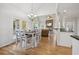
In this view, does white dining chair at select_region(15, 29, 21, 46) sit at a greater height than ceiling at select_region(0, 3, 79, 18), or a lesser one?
lesser

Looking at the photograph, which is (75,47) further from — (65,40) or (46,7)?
(46,7)

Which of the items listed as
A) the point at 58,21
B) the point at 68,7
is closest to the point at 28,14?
the point at 58,21

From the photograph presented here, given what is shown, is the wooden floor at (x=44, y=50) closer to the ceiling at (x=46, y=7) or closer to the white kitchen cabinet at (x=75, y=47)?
the white kitchen cabinet at (x=75, y=47)

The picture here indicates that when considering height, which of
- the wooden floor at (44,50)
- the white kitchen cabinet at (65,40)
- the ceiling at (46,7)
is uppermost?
the ceiling at (46,7)

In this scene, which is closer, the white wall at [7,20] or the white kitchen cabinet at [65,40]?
the white wall at [7,20]

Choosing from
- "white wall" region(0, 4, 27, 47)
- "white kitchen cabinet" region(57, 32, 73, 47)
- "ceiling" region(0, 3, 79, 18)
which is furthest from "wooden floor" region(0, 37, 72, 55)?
"ceiling" region(0, 3, 79, 18)

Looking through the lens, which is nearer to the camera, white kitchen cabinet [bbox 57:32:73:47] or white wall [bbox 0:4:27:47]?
white wall [bbox 0:4:27:47]

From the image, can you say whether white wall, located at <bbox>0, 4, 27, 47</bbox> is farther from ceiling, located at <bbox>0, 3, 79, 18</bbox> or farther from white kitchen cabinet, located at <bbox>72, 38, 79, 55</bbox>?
white kitchen cabinet, located at <bbox>72, 38, 79, 55</bbox>

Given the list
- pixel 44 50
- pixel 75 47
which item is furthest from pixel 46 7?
pixel 75 47

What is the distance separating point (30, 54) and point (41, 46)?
0.29 m

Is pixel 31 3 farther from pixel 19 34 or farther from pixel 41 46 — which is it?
pixel 41 46

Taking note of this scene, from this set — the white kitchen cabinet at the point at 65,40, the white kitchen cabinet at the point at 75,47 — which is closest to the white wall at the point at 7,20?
the white kitchen cabinet at the point at 65,40

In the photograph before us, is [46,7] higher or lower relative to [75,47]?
higher

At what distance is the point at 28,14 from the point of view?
2195mm
